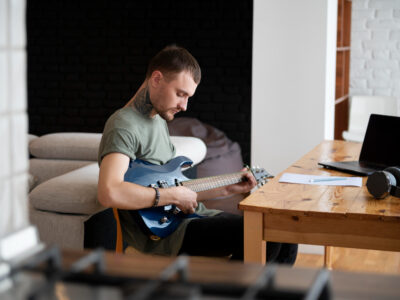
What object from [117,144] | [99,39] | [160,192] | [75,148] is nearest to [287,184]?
[160,192]

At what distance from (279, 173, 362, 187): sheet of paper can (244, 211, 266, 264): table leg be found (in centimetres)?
42

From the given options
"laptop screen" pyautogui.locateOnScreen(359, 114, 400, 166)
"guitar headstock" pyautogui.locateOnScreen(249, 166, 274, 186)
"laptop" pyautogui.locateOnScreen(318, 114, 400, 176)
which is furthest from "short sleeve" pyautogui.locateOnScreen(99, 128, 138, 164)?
"laptop screen" pyautogui.locateOnScreen(359, 114, 400, 166)

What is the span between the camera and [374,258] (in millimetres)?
3600

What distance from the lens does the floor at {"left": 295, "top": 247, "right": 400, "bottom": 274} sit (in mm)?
3410

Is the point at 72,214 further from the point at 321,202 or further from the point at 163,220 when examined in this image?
the point at 321,202

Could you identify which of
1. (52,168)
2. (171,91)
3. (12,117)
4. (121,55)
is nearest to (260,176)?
(171,91)

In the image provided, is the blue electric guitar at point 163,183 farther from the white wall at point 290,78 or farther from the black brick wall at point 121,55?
the black brick wall at point 121,55

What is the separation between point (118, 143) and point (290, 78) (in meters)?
1.74

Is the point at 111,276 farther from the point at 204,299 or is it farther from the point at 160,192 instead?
the point at 160,192

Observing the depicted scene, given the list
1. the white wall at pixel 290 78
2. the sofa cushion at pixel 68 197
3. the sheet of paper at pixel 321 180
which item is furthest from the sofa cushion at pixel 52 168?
the sheet of paper at pixel 321 180

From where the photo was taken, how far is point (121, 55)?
19.2 ft

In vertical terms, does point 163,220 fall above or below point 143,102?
below

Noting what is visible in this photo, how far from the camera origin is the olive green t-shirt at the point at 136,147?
222 cm

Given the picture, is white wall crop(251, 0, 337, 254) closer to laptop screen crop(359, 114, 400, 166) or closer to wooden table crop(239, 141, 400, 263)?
laptop screen crop(359, 114, 400, 166)
